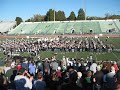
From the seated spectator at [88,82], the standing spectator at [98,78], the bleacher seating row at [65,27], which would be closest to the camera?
the seated spectator at [88,82]

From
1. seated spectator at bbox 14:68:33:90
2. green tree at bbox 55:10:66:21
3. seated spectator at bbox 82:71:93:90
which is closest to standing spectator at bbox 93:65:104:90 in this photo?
seated spectator at bbox 82:71:93:90

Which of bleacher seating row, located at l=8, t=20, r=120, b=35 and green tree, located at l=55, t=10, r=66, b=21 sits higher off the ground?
green tree, located at l=55, t=10, r=66, b=21

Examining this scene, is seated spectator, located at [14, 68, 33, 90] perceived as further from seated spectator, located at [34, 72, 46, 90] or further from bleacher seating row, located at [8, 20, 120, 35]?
bleacher seating row, located at [8, 20, 120, 35]

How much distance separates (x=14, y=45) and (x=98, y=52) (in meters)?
10.6

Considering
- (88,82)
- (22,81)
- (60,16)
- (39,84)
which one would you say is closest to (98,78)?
(88,82)

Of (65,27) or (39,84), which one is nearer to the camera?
(39,84)

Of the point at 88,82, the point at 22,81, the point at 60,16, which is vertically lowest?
the point at 88,82

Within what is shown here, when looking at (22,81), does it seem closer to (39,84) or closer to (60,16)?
(39,84)

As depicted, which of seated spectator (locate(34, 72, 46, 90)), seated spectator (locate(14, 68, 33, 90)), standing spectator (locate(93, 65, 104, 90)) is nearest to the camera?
seated spectator (locate(14, 68, 33, 90))

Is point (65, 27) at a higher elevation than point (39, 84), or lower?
lower

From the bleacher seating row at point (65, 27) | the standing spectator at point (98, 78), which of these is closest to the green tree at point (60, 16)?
the bleacher seating row at point (65, 27)

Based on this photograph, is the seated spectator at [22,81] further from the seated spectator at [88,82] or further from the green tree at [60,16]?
the green tree at [60,16]

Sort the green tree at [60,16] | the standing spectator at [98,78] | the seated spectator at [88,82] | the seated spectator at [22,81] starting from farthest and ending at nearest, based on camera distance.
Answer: the green tree at [60,16], the standing spectator at [98,78], the seated spectator at [88,82], the seated spectator at [22,81]

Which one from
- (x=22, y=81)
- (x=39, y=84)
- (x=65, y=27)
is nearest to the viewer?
(x=22, y=81)
